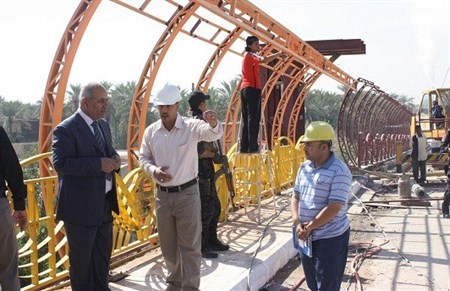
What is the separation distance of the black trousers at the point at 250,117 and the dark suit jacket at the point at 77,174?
3664mm

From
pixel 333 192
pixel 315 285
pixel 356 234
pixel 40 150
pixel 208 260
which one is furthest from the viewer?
pixel 356 234

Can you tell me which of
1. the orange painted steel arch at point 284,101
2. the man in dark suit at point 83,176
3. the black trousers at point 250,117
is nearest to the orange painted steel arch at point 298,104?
the orange painted steel arch at point 284,101

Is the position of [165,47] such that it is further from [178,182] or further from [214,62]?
[178,182]

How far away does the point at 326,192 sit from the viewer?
3.38m

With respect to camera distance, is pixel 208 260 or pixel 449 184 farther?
pixel 449 184

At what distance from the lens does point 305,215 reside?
349 cm

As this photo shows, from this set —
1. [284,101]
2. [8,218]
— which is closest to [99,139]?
[8,218]

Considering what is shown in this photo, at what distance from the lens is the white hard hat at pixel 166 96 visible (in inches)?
150

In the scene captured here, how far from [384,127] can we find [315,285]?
72.2 ft

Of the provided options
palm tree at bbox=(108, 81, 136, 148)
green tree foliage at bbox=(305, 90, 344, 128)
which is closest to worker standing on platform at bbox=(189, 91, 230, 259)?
palm tree at bbox=(108, 81, 136, 148)

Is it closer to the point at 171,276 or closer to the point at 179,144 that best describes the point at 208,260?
the point at 171,276

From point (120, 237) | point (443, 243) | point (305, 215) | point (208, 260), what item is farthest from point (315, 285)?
point (443, 243)

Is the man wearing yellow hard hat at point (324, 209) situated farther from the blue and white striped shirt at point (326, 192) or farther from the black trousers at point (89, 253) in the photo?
the black trousers at point (89, 253)

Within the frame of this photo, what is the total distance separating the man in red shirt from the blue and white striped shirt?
135 inches
